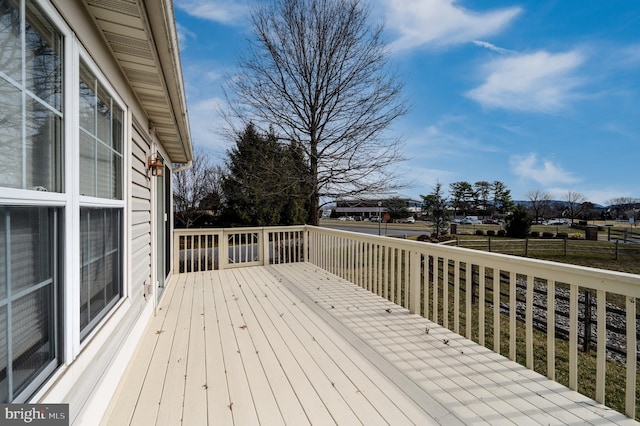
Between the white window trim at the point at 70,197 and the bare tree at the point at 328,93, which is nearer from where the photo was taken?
the white window trim at the point at 70,197

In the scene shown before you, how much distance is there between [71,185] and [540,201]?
47093mm

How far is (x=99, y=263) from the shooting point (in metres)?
1.71

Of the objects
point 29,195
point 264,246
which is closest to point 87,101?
point 29,195

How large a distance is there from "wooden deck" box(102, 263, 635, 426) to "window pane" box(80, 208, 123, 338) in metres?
0.59

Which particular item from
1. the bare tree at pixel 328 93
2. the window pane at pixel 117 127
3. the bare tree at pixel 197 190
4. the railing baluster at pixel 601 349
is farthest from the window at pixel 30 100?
the bare tree at pixel 197 190

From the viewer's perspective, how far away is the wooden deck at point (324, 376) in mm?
1718

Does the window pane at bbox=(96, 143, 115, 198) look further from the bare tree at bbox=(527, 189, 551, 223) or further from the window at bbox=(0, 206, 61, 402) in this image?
the bare tree at bbox=(527, 189, 551, 223)

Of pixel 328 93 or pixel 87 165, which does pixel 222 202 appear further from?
pixel 87 165

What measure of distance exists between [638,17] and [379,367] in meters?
12.2

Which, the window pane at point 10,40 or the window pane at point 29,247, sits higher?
the window pane at point 10,40

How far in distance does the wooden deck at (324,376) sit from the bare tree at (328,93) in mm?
5346

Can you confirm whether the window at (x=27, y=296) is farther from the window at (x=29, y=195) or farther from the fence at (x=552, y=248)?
the fence at (x=552, y=248)

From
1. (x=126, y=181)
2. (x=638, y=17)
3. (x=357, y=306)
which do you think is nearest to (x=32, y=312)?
(x=126, y=181)

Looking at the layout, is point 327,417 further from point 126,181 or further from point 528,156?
point 528,156
